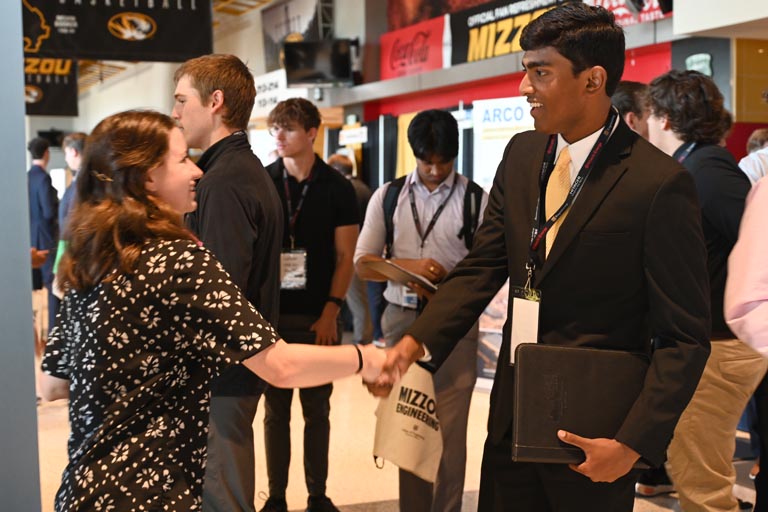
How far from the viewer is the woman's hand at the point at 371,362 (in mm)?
2088

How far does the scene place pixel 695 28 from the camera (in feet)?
18.7

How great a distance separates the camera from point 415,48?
11.6 metres

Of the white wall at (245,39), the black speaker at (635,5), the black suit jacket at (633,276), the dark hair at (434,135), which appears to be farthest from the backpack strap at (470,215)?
the white wall at (245,39)

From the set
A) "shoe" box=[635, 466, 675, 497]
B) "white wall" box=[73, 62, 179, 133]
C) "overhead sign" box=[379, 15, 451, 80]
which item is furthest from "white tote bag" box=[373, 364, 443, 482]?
"white wall" box=[73, 62, 179, 133]

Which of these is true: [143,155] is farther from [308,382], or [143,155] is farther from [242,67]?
[242,67]

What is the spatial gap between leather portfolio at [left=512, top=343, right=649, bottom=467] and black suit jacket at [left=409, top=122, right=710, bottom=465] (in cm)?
4

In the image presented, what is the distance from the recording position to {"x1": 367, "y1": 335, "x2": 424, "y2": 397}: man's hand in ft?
7.21

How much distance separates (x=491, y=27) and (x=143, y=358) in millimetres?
8711

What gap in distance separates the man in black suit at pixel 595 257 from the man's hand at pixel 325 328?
1.99m

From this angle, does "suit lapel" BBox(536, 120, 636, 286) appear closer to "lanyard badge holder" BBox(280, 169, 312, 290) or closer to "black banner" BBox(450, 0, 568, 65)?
"lanyard badge holder" BBox(280, 169, 312, 290)

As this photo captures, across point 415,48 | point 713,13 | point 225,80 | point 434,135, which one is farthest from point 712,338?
point 415,48

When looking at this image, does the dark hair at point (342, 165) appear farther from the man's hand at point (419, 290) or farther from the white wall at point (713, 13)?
the man's hand at point (419, 290)

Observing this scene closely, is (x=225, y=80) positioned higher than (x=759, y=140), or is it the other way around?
(x=225, y=80)

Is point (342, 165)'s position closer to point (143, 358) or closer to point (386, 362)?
point (386, 362)
